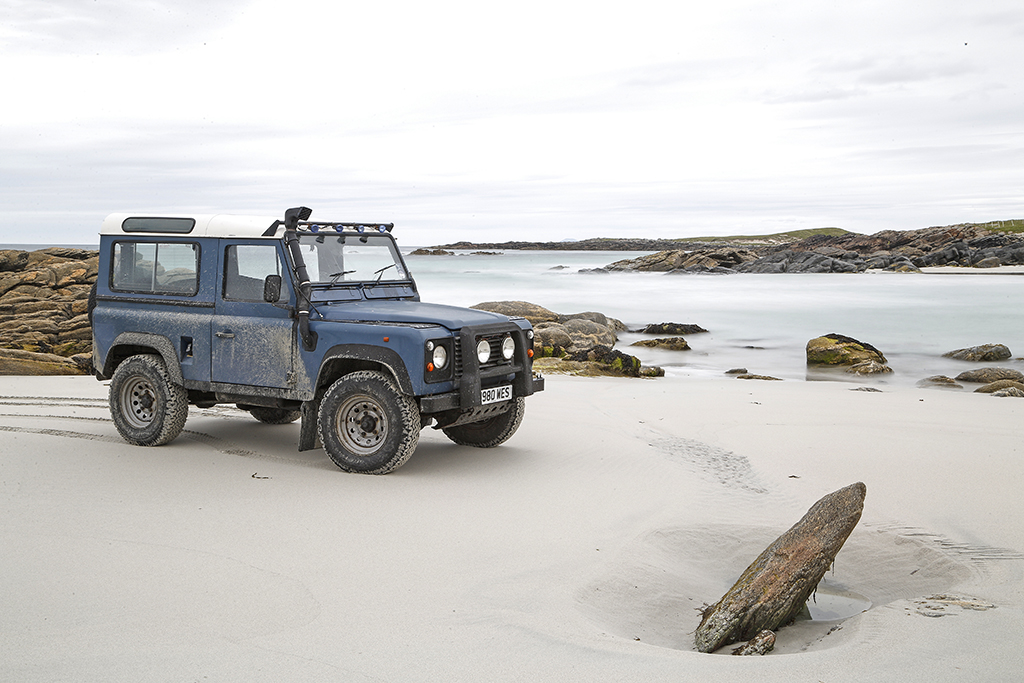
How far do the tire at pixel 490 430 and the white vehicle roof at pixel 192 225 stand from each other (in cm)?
255

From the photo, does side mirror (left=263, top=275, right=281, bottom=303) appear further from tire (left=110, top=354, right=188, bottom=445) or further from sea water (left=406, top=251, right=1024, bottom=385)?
sea water (left=406, top=251, right=1024, bottom=385)

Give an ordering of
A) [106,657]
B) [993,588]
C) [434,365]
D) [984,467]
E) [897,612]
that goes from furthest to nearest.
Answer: [984,467] → [434,365] → [993,588] → [897,612] → [106,657]

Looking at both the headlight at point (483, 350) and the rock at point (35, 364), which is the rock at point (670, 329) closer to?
the rock at point (35, 364)

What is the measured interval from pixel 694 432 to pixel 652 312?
88.2 ft

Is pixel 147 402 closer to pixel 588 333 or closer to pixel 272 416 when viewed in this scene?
pixel 272 416

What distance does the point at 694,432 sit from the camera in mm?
9523

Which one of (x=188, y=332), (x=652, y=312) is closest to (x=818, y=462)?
(x=188, y=332)

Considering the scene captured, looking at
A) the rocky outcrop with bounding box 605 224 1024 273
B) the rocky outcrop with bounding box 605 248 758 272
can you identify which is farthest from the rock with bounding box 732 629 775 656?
the rocky outcrop with bounding box 605 248 758 272

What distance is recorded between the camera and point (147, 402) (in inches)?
336

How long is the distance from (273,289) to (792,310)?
101 feet

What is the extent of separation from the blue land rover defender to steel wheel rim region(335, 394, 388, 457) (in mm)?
10

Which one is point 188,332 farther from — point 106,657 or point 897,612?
point 897,612

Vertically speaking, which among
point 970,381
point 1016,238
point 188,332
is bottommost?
point 970,381

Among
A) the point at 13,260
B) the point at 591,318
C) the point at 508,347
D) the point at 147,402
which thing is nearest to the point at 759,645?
the point at 508,347
